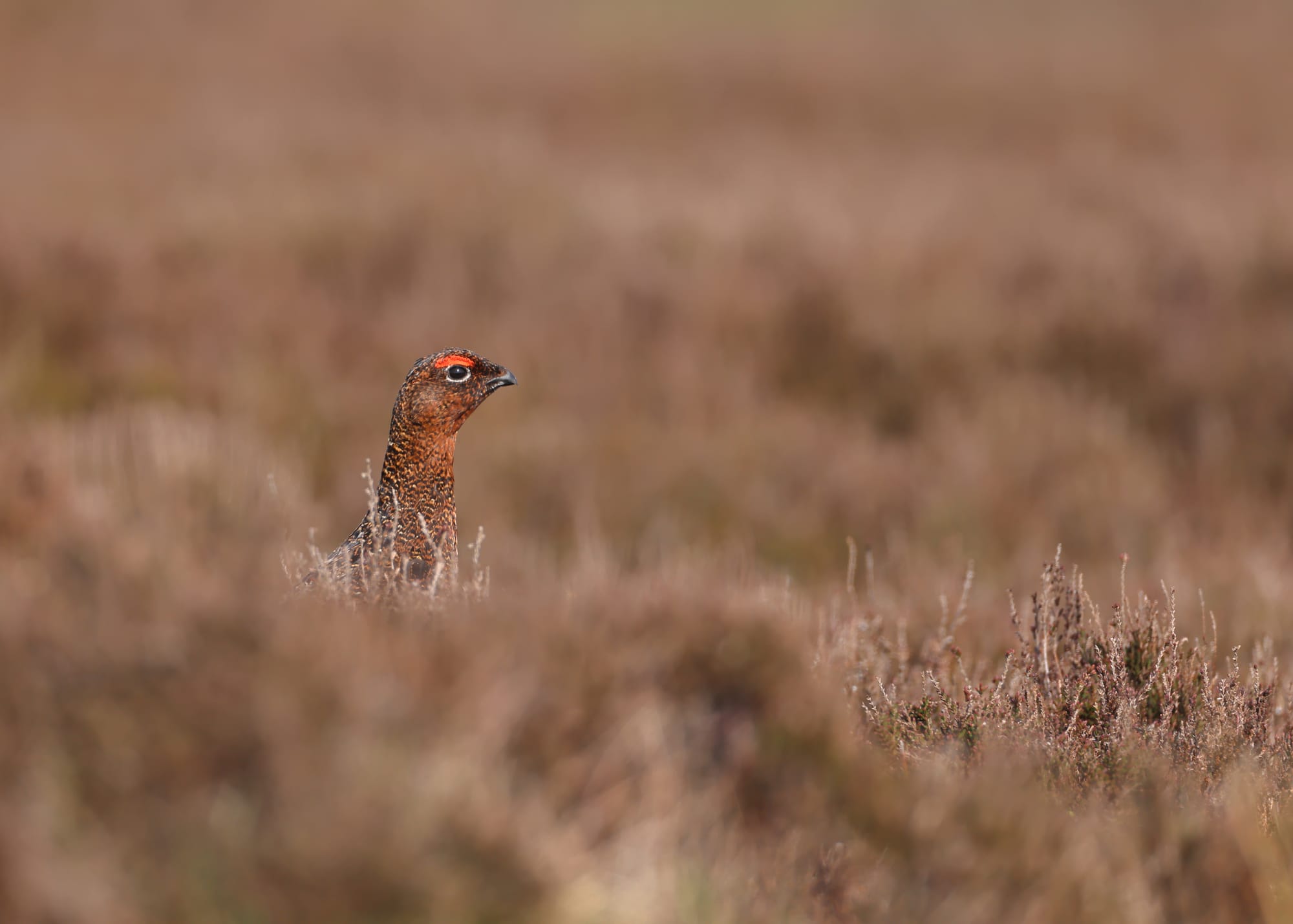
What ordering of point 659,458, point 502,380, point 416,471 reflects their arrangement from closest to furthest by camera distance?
point 416,471 → point 502,380 → point 659,458

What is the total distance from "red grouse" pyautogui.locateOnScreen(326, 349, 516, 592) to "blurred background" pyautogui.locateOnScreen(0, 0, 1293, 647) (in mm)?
2926

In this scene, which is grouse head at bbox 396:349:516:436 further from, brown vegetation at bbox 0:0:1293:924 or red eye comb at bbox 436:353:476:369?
brown vegetation at bbox 0:0:1293:924

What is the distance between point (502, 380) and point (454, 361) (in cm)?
27

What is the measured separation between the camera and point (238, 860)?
200 centimetres

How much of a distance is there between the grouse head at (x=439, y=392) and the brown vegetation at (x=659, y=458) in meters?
0.68

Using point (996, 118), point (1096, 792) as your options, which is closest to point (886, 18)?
point (996, 118)

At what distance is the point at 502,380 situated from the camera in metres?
4.83

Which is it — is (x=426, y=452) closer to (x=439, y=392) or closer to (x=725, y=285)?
(x=439, y=392)

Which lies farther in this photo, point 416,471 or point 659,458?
point 659,458

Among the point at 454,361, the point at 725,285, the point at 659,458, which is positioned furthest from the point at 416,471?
the point at 725,285

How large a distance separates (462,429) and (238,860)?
10076 mm

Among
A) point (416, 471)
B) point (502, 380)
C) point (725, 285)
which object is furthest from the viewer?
point (725, 285)

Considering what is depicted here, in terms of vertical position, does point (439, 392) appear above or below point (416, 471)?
above

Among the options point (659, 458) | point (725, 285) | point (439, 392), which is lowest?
point (659, 458)
